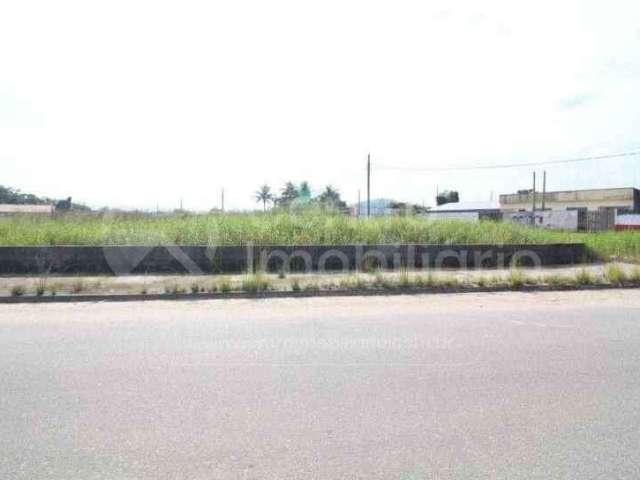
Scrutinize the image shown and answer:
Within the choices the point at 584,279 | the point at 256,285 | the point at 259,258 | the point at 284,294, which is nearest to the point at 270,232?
the point at 259,258

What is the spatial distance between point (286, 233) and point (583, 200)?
50.0 meters

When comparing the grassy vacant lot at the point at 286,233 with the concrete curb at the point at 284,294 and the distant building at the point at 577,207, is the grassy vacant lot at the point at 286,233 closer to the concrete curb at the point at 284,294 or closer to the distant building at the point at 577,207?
the concrete curb at the point at 284,294

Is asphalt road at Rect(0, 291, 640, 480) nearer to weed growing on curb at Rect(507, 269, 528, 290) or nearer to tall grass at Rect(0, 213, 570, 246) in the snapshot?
weed growing on curb at Rect(507, 269, 528, 290)

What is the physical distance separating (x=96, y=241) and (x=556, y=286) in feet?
40.7

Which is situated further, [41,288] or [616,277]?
[616,277]

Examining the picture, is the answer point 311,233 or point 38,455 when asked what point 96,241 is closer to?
point 311,233

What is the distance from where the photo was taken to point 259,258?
41.0 feet

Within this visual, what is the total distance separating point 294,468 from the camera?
9.39 feet

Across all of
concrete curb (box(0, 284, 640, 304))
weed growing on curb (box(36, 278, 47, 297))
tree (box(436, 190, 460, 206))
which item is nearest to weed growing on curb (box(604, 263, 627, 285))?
concrete curb (box(0, 284, 640, 304))

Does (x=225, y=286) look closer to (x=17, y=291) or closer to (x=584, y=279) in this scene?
(x=17, y=291)

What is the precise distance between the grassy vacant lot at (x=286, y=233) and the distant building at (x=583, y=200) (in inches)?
1338

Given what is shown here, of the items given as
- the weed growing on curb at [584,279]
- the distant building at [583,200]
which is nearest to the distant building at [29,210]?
the weed growing on curb at [584,279]

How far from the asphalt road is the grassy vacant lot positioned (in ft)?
22.0

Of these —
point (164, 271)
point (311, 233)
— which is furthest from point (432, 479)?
point (311, 233)
